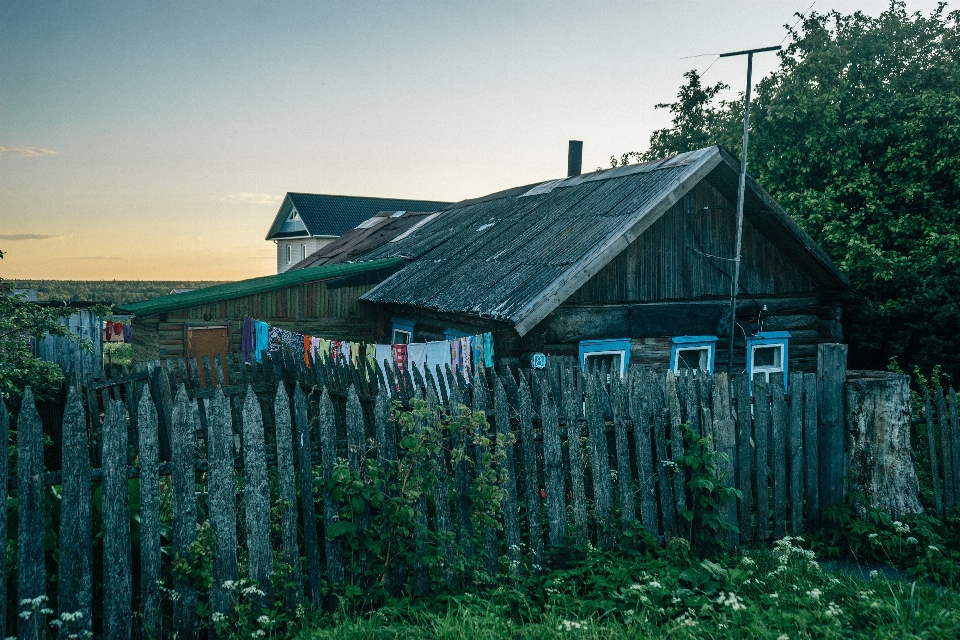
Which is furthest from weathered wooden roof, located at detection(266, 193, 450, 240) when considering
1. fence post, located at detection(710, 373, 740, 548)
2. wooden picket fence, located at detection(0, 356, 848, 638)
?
fence post, located at detection(710, 373, 740, 548)

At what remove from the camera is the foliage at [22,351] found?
7457 millimetres

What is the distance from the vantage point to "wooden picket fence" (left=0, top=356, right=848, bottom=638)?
12.6ft

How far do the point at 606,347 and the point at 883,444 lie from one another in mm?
4360

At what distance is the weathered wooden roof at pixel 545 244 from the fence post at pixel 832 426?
3371 millimetres

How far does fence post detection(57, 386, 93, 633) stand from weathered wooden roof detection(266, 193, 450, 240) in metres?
31.2

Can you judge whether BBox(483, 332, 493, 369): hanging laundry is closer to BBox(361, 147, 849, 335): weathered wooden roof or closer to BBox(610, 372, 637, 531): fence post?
BBox(361, 147, 849, 335): weathered wooden roof

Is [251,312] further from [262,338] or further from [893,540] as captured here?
[893,540]

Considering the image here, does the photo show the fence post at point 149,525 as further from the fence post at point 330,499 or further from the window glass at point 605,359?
the window glass at point 605,359

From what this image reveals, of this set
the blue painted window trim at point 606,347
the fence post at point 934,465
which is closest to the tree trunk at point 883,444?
the fence post at point 934,465

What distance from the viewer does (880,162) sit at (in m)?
16.5

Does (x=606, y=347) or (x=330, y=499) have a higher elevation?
(x=606, y=347)

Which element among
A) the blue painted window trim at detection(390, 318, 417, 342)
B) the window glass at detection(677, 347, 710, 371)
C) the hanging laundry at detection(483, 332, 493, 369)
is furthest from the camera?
the blue painted window trim at detection(390, 318, 417, 342)

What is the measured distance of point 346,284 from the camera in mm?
13375

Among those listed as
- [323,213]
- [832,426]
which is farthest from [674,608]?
[323,213]
